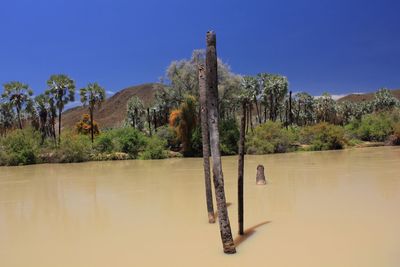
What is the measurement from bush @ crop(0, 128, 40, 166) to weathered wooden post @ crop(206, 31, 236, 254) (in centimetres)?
3321

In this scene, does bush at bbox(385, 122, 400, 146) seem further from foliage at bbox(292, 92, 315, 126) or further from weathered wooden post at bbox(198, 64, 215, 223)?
weathered wooden post at bbox(198, 64, 215, 223)

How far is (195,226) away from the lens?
10.3 m

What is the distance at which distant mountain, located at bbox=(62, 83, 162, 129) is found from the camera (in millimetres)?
154875

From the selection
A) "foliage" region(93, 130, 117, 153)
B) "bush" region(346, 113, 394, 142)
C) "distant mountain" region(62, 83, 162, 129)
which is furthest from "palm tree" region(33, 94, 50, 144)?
"distant mountain" region(62, 83, 162, 129)

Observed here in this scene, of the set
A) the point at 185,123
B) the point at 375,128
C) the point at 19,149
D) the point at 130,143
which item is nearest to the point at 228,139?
the point at 185,123

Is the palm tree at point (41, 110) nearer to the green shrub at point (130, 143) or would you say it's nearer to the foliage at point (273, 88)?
the green shrub at point (130, 143)

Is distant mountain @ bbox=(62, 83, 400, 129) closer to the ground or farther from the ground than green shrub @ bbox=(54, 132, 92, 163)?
farther from the ground

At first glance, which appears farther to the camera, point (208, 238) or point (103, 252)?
point (208, 238)

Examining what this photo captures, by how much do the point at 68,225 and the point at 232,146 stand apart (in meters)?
32.1

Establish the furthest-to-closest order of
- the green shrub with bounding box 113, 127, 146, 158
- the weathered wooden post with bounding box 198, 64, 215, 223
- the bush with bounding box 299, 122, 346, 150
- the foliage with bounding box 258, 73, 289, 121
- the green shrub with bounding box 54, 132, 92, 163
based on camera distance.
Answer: the foliage with bounding box 258, 73, 289, 121 → the bush with bounding box 299, 122, 346, 150 → the green shrub with bounding box 113, 127, 146, 158 → the green shrub with bounding box 54, 132, 92, 163 → the weathered wooden post with bounding box 198, 64, 215, 223

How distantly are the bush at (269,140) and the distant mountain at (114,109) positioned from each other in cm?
11066

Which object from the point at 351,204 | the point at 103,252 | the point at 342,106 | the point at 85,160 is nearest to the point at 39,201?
the point at 103,252

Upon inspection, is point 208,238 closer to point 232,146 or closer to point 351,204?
point 351,204

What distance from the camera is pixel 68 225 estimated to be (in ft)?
36.8
